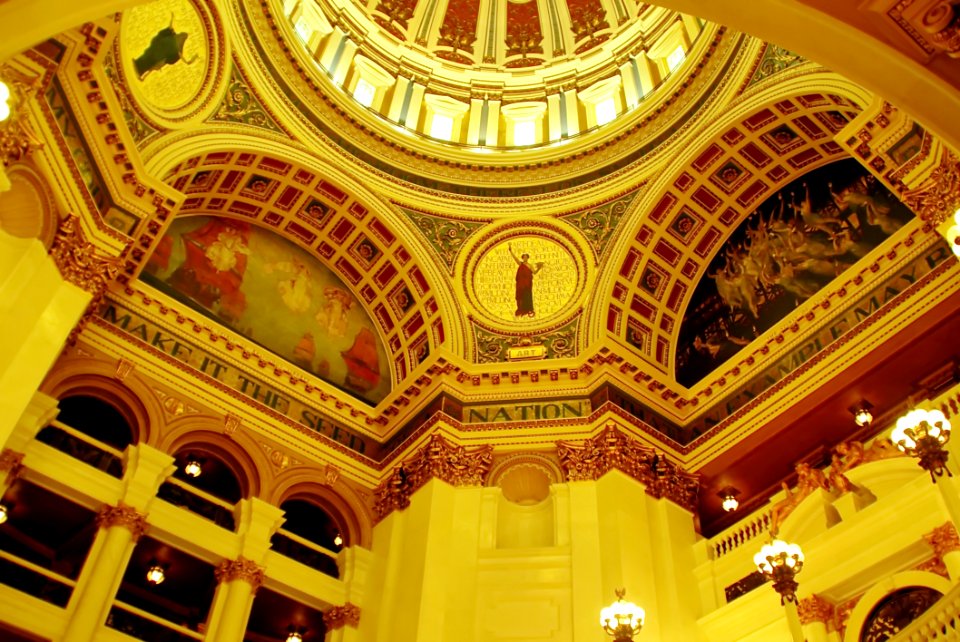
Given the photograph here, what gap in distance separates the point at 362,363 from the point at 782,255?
8335 millimetres

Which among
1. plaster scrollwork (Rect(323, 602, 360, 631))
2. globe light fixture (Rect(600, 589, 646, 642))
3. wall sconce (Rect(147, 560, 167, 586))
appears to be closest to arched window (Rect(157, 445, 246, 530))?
wall sconce (Rect(147, 560, 167, 586))

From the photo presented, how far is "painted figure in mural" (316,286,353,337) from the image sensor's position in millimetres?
19172

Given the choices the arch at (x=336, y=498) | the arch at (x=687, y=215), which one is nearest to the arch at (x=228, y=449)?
the arch at (x=336, y=498)

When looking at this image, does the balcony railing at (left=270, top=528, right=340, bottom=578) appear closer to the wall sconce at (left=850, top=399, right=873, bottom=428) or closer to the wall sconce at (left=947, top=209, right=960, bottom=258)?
the wall sconce at (left=850, top=399, right=873, bottom=428)

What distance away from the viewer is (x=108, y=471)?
1455 cm

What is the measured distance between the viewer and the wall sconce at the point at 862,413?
47.5 ft

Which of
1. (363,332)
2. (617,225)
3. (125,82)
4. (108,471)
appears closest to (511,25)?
(617,225)

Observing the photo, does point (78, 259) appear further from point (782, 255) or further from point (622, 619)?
point (782, 255)

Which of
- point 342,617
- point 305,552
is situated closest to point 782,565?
point 342,617

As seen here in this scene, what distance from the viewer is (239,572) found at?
14.9 meters

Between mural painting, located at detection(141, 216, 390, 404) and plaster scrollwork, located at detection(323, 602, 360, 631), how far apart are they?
4422mm

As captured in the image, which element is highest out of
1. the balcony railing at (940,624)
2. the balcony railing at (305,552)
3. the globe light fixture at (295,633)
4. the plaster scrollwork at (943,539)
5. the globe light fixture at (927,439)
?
the balcony railing at (305,552)

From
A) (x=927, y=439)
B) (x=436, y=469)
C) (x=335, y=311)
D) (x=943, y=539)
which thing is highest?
(x=335, y=311)

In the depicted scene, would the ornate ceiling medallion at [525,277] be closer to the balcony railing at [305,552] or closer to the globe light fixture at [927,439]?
the balcony railing at [305,552]
